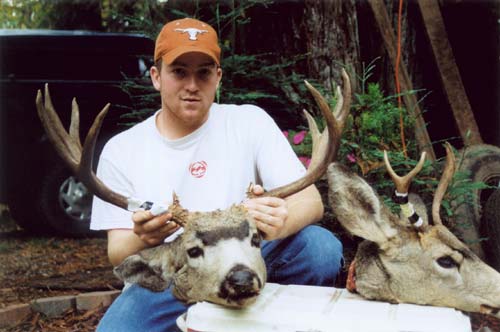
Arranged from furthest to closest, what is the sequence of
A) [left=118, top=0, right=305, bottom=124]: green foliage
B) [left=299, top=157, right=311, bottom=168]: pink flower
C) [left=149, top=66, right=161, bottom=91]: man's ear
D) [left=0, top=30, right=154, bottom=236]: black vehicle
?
[left=0, top=30, right=154, bottom=236]: black vehicle < [left=118, top=0, right=305, bottom=124]: green foliage < [left=299, top=157, right=311, bottom=168]: pink flower < [left=149, top=66, right=161, bottom=91]: man's ear

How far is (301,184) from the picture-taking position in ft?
9.00

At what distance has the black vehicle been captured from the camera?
632 cm

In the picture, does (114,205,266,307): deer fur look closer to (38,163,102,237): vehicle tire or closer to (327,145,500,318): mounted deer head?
(327,145,500,318): mounted deer head

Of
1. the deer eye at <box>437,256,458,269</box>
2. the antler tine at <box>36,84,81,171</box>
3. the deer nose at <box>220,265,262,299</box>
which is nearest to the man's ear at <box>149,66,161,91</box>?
the antler tine at <box>36,84,81,171</box>

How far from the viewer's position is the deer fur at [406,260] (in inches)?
93.5

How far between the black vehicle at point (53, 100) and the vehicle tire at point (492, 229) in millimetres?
3403

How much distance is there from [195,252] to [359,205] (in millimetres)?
638

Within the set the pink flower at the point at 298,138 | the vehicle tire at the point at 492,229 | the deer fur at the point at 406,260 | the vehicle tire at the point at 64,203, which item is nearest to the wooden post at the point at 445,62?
the vehicle tire at the point at 492,229

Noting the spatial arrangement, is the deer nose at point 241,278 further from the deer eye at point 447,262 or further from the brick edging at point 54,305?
the brick edging at point 54,305

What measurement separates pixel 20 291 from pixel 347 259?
7.93 feet

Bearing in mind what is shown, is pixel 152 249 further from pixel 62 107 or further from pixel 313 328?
pixel 62 107

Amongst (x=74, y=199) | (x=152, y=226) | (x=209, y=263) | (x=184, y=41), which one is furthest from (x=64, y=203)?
(x=209, y=263)

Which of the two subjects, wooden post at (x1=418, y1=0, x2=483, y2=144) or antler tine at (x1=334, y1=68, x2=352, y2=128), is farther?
wooden post at (x1=418, y1=0, x2=483, y2=144)

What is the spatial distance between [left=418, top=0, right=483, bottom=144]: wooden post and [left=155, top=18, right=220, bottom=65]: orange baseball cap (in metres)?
2.49
